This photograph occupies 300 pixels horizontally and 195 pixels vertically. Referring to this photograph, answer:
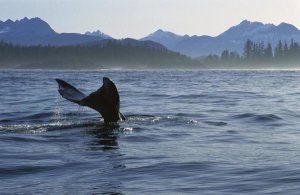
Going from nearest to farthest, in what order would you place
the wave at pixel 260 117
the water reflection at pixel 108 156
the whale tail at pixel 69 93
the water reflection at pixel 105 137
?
the water reflection at pixel 108 156 < the water reflection at pixel 105 137 < the whale tail at pixel 69 93 < the wave at pixel 260 117

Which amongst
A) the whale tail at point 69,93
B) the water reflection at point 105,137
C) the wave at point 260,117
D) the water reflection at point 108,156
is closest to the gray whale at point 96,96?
the whale tail at point 69,93

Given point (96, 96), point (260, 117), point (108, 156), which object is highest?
point (96, 96)

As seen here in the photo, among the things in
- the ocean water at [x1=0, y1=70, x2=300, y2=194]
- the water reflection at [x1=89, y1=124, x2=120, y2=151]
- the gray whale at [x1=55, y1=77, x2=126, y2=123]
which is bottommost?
the ocean water at [x1=0, y1=70, x2=300, y2=194]

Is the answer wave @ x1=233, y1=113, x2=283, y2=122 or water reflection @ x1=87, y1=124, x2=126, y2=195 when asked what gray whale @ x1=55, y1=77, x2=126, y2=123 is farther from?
wave @ x1=233, y1=113, x2=283, y2=122

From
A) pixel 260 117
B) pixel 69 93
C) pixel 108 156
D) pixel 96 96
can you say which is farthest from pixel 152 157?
pixel 260 117

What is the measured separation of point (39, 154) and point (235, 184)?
536 centimetres

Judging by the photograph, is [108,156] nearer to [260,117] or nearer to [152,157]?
[152,157]

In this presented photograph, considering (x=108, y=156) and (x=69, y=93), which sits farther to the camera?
(x=69, y=93)

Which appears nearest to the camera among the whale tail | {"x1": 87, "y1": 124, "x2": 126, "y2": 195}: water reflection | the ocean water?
{"x1": 87, "y1": 124, "x2": 126, "y2": 195}: water reflection

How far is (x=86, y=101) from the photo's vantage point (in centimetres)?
1689

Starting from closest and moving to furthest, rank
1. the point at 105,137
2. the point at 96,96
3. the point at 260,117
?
the point at 105,137 → the point at 96,96 → the point at 260,117

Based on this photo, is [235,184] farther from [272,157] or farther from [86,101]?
[86,101]

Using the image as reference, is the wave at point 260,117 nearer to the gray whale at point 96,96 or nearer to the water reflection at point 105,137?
the water reflection at point 105,137

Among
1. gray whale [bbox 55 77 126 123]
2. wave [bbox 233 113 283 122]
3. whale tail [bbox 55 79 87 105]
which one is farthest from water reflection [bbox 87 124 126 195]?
wave [bbox 233 113 283 122]
